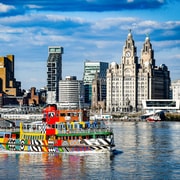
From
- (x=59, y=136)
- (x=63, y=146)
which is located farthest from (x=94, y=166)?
(x=59, y=136)

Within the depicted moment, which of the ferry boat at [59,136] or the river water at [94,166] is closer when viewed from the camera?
the river water at [94,166]

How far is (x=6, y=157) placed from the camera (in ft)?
242

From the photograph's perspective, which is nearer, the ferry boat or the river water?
the river water

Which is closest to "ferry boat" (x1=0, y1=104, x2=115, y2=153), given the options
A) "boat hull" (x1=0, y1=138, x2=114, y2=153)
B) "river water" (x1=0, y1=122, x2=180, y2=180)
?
"boat hull" (x1=0, y1=138, x2=114, y2=153)

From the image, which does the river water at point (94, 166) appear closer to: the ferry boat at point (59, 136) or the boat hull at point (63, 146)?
the boat hull at point (63, 146)

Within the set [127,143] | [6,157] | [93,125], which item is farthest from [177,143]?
[6,157]

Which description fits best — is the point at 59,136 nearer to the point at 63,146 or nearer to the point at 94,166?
the point at 63,146

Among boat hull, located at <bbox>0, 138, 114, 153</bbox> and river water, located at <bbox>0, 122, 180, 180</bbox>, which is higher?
boat hull, located at <bbox>0, 138, 114, 153</bbox>

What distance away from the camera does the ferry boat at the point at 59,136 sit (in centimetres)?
7312

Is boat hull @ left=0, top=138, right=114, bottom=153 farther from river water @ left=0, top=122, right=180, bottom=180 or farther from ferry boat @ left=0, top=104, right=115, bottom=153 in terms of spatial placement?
river water @ left=0, top=122, right=180, bottom=180

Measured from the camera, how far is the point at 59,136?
74.0 m

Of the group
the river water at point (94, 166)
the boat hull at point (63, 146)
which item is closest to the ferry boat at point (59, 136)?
the boat hull at point (63, 146)

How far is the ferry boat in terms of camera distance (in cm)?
7312

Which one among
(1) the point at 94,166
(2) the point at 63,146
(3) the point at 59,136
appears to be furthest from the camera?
(3) the point at 59,136
